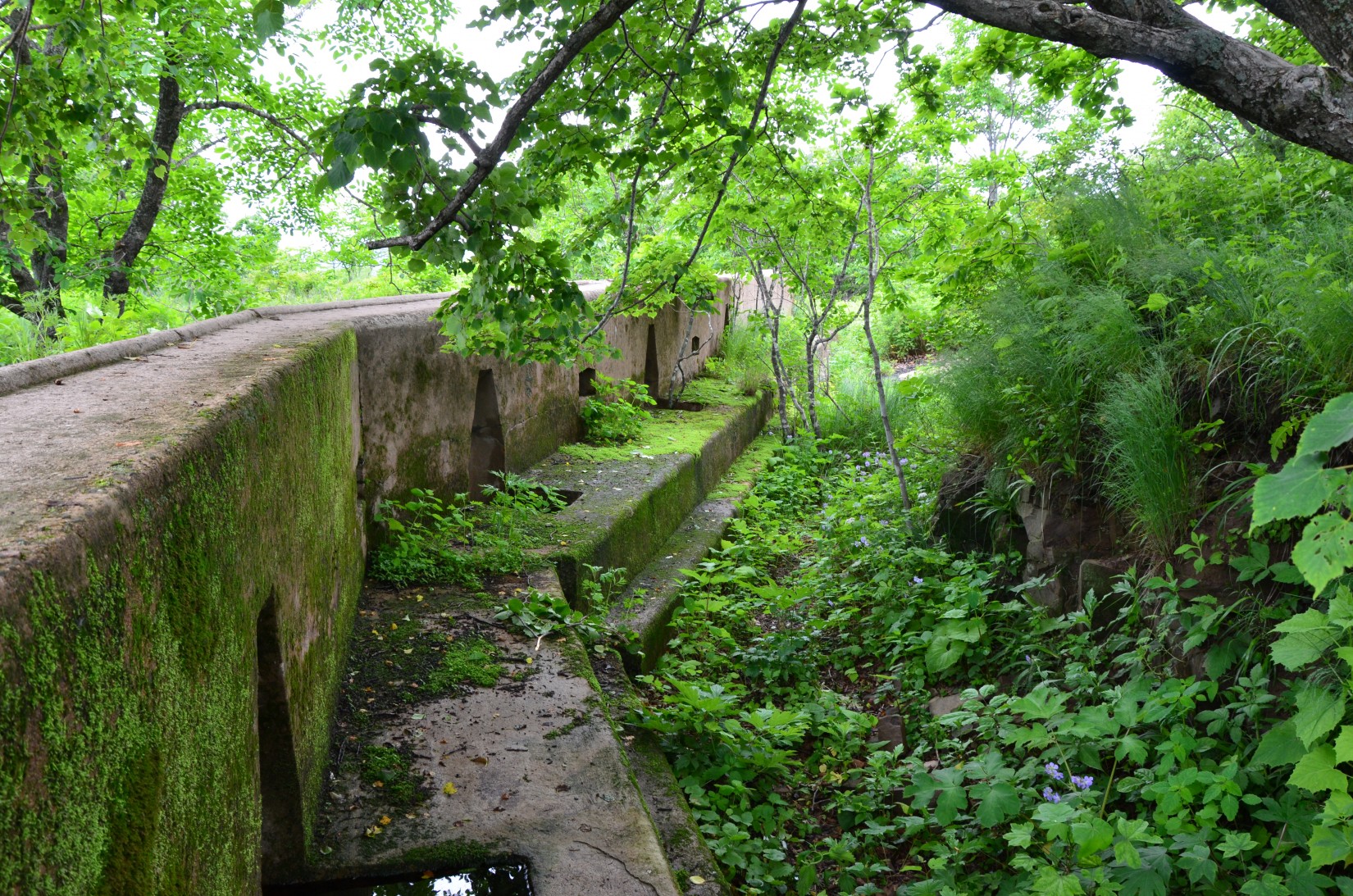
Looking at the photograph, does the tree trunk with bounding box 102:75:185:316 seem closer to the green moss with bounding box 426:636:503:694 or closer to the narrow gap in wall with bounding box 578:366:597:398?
the narrow gap in wall with bounding box 578:366:597:398

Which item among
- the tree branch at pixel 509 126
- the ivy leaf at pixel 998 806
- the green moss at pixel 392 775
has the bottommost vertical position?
the ivy leaf at pixel 998 806

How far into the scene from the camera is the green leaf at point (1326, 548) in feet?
4.79

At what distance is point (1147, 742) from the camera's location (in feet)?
9.57

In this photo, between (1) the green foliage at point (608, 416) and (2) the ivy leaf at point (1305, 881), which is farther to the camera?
(1) the green foliage at point (608, 416)

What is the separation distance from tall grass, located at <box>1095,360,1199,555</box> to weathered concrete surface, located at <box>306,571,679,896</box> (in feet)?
6.87

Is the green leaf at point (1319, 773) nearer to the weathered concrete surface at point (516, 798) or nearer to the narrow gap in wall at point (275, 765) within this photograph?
the weathered concrete surface at point (516, 798)

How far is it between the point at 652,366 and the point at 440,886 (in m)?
7.45

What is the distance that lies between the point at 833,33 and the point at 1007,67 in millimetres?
958

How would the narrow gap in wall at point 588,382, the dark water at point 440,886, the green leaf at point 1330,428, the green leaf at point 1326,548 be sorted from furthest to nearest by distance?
the narrow gap in wall at point 588,382 → the dark water at point 440,886 → the green leaf at point 1326,548 → the green leaf at point 1330,428

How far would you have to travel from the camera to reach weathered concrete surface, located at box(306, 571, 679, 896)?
2.30 meters

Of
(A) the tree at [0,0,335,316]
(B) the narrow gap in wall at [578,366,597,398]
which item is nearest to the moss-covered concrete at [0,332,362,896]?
(A) the tree at [0,0,335,316]

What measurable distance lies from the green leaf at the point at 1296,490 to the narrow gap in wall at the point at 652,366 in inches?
314

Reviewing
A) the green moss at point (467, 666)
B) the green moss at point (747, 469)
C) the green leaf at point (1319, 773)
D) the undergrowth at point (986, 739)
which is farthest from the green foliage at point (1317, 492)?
the green moss at point (747, 469)

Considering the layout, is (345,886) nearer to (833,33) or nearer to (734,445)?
(833,33)
